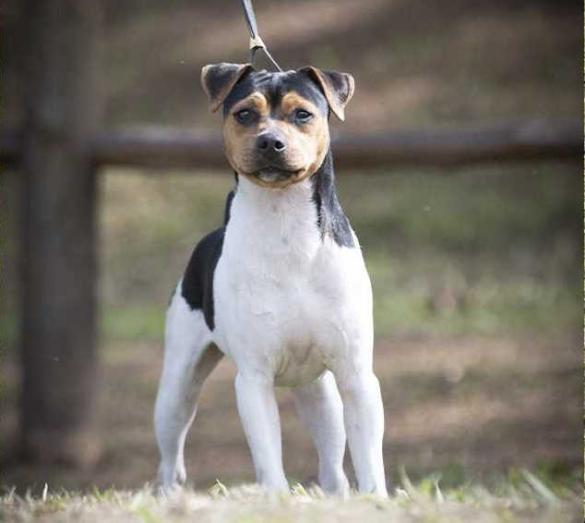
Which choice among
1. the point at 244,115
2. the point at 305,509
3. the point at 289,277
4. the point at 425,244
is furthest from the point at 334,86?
the point at 425,244

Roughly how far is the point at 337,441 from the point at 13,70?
10.5 meters

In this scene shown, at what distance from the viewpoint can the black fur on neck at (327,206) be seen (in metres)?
4.39


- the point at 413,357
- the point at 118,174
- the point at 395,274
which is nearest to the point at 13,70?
the point at 118,174

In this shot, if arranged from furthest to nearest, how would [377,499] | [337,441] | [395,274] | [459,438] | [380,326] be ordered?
1. [395,274]
2. [380,326]
3. [459,438]
4. [337,441]
5. [377,499]

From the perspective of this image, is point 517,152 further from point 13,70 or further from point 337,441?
point 13,70

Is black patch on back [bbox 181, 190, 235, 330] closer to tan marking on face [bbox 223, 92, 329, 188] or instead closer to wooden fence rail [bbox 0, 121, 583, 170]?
tan marking on face [bbox 223, 92, 329, 188]

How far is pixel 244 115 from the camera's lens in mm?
4234

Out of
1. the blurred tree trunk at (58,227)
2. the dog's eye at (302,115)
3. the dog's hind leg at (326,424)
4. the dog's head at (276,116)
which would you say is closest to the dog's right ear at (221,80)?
the dog's head at (276,116)

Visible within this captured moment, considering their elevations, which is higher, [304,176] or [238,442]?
[304,176]

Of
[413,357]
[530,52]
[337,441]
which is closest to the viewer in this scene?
[337,441]

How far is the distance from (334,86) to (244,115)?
0.36 meters

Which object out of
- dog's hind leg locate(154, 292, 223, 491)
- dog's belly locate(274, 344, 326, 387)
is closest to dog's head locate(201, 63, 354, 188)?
dog's belly locate(274, 344, 326, 387)

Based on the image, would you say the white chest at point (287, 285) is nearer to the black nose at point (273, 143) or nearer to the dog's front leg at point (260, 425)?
the dog's front leg at point (260, 425)

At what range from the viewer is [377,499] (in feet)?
13.3
